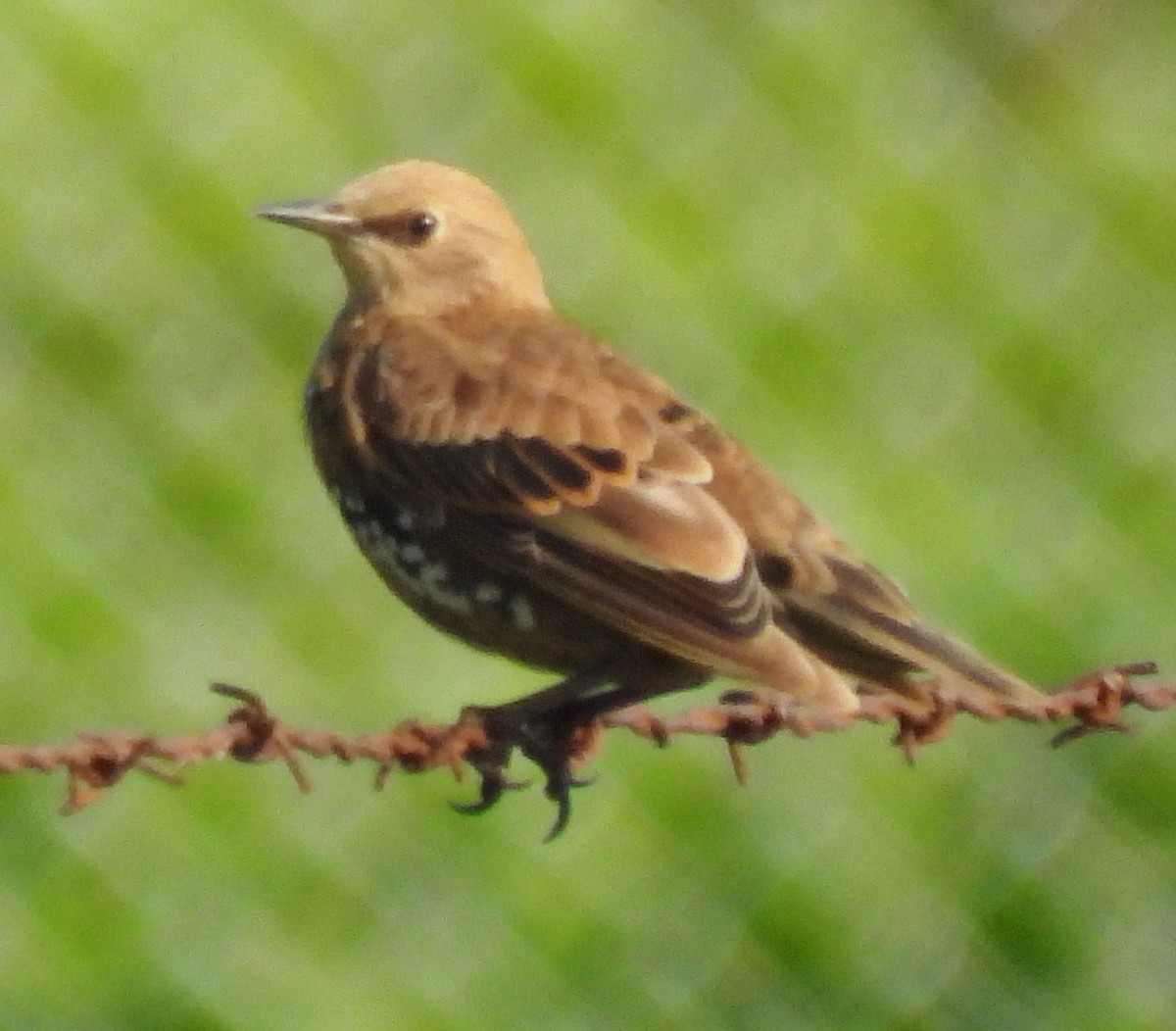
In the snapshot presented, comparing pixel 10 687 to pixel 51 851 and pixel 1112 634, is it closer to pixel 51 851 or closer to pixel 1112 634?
pixel 51 851

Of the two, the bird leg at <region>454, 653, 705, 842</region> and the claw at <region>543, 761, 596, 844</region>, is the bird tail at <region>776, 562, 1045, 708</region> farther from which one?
the claw at <region>543, 761, 596, 844</region>

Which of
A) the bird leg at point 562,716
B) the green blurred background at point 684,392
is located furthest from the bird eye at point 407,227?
the green blurred background at point 684,392

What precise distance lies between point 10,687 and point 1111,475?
3.07 metres

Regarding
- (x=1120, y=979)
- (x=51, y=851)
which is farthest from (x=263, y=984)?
(x=1120, y=979)

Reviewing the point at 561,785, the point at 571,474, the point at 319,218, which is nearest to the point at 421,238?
the point at 319,218

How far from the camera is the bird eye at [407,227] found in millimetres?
7730

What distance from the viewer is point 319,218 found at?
7.61 metres

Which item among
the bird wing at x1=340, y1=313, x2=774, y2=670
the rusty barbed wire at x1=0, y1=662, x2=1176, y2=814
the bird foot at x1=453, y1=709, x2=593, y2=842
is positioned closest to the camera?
the rusty barbed wire at x1=0, y1=662, x2=1176, y2=814

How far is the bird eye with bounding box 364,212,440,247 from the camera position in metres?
7.73

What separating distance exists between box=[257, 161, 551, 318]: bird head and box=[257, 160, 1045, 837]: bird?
370 mm

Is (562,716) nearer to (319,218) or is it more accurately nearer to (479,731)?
(479,731)

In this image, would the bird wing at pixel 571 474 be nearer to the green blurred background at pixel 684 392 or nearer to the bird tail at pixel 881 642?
the bird tail at pixel 881 642

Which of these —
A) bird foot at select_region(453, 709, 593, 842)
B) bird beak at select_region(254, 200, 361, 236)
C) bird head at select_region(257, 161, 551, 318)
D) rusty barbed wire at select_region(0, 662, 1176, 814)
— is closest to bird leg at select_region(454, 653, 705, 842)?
bird foot at select_region(453, 709, 593, 842)

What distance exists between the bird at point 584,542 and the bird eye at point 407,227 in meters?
0.44
